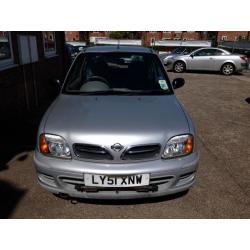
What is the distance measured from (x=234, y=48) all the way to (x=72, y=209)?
69.9 ft

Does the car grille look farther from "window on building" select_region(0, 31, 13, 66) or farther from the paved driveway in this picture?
"window on building" select_region(0, 31, 13, 66)

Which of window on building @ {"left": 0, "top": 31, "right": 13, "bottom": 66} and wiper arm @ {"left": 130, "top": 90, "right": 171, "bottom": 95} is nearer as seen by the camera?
wiper arm @ {"left": 130, "top": 90, "right": 171, "bottom": 95}

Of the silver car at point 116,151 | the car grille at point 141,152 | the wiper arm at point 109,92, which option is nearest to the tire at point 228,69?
the wiper arm at point 109,92

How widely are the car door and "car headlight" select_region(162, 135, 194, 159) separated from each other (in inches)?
523

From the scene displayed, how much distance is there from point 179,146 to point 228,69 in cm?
1365

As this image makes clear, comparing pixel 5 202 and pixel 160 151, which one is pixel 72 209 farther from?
pixel 160 151

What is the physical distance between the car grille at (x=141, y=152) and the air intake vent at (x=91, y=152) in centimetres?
16

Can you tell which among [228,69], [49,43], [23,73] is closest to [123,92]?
[23,73]

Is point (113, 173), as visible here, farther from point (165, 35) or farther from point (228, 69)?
point (165, 35)

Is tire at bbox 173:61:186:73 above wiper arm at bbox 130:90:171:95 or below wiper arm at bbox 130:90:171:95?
below

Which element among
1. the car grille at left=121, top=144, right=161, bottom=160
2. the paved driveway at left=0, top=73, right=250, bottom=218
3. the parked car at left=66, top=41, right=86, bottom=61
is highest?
the car grille at left=121, top=144, right=161, bottom=160

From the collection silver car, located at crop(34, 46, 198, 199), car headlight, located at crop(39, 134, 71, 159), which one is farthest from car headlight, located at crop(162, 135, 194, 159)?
car headlight, located at crop(39, 134, 71, 159)

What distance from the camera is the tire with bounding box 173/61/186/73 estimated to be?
15.5 meters

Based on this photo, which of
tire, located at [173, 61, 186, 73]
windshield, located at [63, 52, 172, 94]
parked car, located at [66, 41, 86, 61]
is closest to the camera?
windshield, located at [63, 52, 172, 94]
